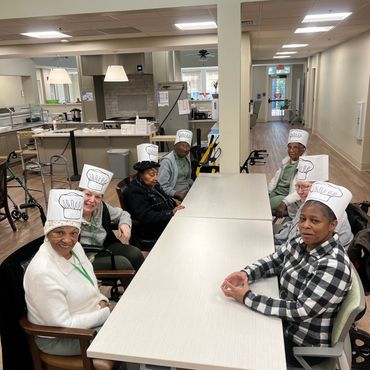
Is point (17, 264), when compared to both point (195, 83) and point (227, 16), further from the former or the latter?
point (195, 83)

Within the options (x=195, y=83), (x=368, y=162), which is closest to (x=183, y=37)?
(x=368, y=162)

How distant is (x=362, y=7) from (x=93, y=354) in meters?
4.73

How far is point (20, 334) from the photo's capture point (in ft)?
5.20

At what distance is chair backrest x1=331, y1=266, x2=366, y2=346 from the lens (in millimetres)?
1340

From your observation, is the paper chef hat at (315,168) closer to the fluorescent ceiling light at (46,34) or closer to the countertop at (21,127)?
the fluorescent ceiling light at (46,34)

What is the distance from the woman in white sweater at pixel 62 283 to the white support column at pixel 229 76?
88.3 inches

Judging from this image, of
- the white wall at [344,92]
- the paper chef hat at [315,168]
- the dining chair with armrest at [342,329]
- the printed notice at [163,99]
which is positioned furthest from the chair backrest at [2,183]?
the white wall at [344,92]

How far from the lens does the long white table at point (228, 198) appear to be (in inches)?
101

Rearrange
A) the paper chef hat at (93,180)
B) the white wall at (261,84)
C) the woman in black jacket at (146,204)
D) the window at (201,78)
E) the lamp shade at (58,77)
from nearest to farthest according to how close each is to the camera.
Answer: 1. the paper chef hat at (93,180)
2. the woman in black jacket at (146,204)
3. the lamp shade at (58,77)
4. the window at (201,78)
5. the white wall at (261,84)

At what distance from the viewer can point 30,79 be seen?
35.9 ft

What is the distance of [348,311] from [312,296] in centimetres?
13

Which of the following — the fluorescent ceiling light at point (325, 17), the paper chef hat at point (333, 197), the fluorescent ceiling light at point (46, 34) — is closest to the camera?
the paper chef hat at point (333, 197)

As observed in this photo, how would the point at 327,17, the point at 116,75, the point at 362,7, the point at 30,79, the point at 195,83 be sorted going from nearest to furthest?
the point at 362,7 < the point at 327,17 < the point at 116,75 < the point at 30,79 < the point at 195,83

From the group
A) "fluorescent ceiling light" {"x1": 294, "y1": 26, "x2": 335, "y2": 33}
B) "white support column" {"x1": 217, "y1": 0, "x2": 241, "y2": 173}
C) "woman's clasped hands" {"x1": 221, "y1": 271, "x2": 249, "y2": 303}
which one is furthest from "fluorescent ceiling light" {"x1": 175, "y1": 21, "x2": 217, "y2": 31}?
"woman's clasped hands" {"x1": 221, "y1": 271, "x2": 249, "y2": 303}
